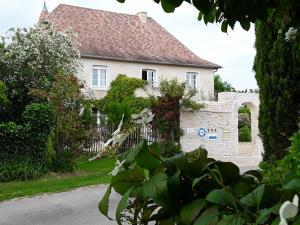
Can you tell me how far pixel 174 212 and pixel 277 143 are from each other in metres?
8.31

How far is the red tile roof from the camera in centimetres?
2839

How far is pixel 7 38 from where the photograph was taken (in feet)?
69.1

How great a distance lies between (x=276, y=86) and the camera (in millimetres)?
9633

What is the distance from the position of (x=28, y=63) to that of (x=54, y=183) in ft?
24.6

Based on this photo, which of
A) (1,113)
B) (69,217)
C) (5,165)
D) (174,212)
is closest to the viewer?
(174,212)

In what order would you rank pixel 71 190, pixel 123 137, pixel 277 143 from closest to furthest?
pixel 123 137 → pixel 277 143 → pixel 71 190

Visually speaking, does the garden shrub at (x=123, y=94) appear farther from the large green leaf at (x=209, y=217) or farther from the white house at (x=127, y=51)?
the large green leaf at (x=209, y=217)

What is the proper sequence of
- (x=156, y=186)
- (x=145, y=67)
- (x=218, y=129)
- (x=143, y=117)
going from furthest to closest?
(x=145, y=67), (x=218, y=129), (x=143, y=117), (x=156, y=186)

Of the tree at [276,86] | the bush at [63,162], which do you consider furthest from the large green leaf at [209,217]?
the bush at [63,162]

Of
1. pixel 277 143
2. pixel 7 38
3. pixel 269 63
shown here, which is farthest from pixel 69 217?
pixel 7 38

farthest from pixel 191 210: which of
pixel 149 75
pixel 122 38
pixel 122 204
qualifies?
pixel 122 38

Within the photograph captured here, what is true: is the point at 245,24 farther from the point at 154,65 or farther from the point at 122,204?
the point at 154,65

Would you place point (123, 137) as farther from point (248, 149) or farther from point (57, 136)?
point (248, 149)

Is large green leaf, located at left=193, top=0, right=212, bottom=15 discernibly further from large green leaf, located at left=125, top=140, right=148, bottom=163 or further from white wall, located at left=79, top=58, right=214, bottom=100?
white wall, located at left=79, top=58, right=214, bottom=100
